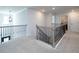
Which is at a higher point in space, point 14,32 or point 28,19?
point 28,19

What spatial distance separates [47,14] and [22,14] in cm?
284

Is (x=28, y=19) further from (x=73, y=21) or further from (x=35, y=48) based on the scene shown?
(x=73, y=21)

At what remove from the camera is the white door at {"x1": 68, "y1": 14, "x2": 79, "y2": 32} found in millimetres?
8484

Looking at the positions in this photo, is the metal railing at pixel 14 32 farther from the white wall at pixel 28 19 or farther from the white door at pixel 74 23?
the white door at pixel 74 23

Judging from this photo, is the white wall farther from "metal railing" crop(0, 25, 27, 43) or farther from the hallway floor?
the hallway floor

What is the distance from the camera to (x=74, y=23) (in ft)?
28.3

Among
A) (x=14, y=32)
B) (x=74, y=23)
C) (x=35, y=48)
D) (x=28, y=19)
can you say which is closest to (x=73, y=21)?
(x=74, y=23)

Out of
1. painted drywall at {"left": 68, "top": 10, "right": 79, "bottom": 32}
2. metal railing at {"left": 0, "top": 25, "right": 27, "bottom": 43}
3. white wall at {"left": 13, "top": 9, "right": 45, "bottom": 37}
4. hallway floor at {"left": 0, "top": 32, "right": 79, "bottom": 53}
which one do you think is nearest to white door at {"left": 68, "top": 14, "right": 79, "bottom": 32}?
painted drywall at {"left": 68, "top": 10, "right": 79, "bottom": 32}

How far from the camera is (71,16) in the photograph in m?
8.88

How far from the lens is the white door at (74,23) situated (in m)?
8.48

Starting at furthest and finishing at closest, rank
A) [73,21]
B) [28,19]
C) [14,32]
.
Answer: [73,21] < [14,32] < [28,19]

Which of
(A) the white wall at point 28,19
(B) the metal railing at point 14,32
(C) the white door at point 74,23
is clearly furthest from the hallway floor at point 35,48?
(C) the white door at point 74,23
